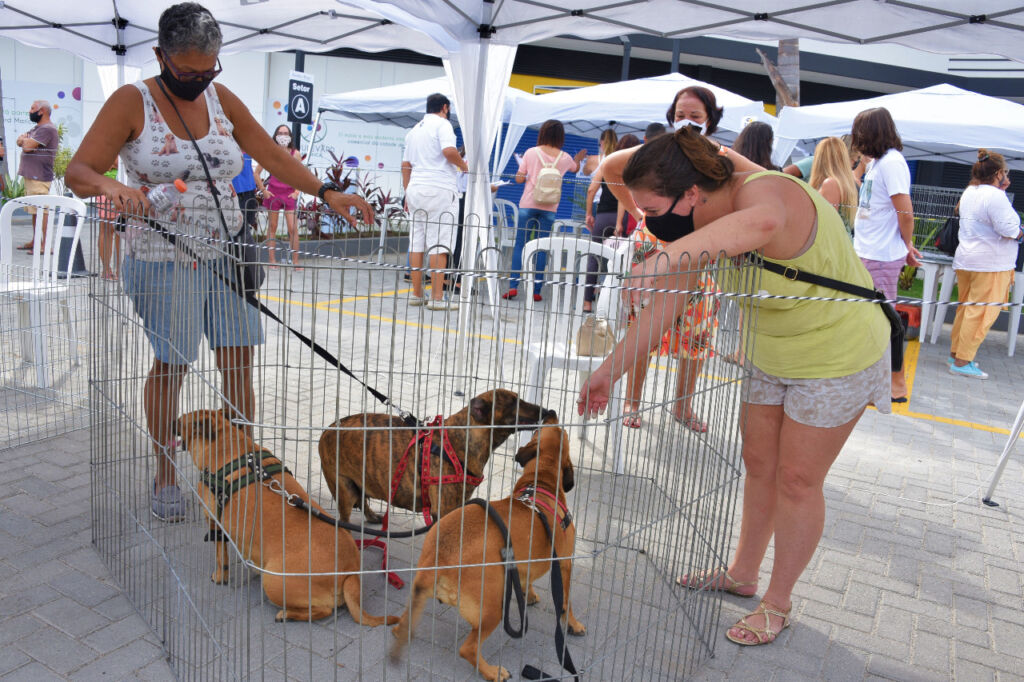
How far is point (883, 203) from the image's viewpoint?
6363 mm

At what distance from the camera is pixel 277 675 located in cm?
258

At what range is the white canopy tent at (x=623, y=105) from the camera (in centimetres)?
1023

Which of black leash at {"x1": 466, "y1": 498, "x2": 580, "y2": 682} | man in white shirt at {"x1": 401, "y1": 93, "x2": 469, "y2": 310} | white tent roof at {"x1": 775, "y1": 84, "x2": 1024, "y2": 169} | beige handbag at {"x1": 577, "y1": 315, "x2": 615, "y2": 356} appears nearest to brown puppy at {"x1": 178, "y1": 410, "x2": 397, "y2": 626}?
Answer: black leash at {"x1": 466, "y1": 498, "x2": 580, "y2": 682}

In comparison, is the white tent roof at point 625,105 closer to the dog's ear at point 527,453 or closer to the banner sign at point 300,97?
the banner sign at point 300,97

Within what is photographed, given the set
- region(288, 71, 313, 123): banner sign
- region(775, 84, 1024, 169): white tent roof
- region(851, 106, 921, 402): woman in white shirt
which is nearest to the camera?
region(851, 106, 921, 402): woman in white shirt

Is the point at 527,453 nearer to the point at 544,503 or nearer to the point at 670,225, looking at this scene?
the point at 544,503

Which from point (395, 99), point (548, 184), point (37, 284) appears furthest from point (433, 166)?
point (395, 99)

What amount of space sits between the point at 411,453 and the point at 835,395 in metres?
1.65

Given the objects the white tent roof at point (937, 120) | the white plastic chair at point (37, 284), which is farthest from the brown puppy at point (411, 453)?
the white tent roof at point (937, 120)

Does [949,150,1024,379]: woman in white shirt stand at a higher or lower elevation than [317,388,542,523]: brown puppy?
higher

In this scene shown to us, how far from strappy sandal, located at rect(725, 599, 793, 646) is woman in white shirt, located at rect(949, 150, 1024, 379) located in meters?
6.32

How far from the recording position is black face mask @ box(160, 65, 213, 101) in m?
3.12

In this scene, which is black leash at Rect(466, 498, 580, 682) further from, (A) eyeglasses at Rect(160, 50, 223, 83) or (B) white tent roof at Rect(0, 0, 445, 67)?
(B) white tent roof at Rect(0, 0, 445, 67)

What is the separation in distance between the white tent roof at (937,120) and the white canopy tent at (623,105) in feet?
2.13
